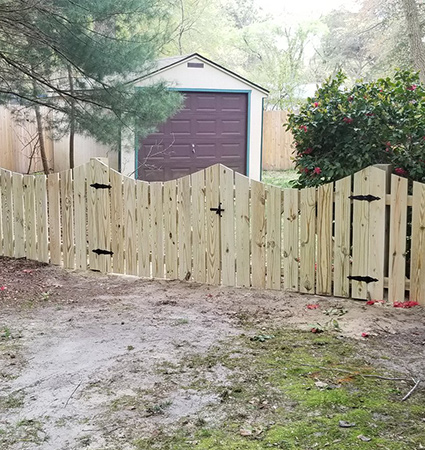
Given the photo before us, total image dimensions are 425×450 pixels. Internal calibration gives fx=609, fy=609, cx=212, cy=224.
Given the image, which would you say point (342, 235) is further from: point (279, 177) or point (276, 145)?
point (276, 145)

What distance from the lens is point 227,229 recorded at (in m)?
6.14

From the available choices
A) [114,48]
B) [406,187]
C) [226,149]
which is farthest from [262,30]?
[406,187]

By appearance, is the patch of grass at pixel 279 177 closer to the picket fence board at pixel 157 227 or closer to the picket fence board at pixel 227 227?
the picket fence board at pixel 157 227

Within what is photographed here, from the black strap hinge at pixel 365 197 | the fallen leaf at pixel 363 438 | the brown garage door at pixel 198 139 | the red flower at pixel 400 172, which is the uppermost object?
the brown garage door at pixel 198 139

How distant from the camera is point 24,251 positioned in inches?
301

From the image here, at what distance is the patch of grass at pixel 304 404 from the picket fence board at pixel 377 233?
114cm

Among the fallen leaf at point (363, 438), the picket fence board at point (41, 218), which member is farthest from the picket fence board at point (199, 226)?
the fallen leaf at point (363, 438)

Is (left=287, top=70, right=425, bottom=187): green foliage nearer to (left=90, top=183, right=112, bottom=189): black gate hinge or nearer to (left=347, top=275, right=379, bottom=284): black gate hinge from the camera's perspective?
(left=347, top=275, right=379, bottom=284): black gate hinge

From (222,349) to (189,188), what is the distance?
7.73 feet

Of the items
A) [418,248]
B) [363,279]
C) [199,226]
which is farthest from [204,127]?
[418,248]

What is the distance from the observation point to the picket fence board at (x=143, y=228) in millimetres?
6594

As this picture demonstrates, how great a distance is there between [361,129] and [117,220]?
9.22ft

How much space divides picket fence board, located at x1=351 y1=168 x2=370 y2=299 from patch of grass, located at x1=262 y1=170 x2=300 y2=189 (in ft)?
31.2

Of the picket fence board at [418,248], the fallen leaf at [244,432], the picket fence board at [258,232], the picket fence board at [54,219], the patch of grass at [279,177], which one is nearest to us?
the fallen leaf at [244,432]
